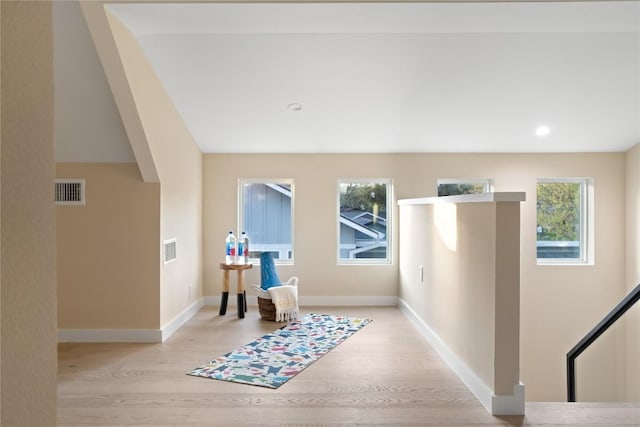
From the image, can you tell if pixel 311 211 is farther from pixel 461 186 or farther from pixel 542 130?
pixel 542 130

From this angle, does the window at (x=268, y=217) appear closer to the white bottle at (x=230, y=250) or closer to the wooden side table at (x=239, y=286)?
the white bottle at (x=230, y=250)

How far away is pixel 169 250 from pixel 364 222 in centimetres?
249

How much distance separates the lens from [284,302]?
4645mm

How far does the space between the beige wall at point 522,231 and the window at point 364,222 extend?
151 millimetres

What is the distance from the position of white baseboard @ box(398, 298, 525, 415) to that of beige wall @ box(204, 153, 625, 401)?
2.03m

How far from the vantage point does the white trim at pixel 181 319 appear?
406 centimetres

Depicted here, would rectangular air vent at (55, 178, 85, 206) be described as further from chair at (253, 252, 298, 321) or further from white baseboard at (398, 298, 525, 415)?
white baseboard at (398, 298, 525, 415)

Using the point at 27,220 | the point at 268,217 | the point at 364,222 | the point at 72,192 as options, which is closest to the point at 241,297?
the point at 268,217

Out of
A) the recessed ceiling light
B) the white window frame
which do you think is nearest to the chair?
the white window frame

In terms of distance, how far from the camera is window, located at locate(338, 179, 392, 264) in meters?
5.63

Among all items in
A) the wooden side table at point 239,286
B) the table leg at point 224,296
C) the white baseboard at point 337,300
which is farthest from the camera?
the white baseboard at point 337,300

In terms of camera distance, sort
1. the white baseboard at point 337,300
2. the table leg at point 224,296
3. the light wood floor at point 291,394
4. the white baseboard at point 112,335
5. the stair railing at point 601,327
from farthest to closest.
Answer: the white baseboard at point 337,300 < the table leg at point 224,296 < the white baseboard at point 112,335 < the stair railing at point 601,327 < the light wood floor at point 291,394

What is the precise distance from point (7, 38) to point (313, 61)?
10.3 ft

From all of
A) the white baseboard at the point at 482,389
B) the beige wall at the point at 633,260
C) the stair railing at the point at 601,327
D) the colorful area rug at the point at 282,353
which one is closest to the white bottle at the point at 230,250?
the colorful area rug at the point at 282,353
